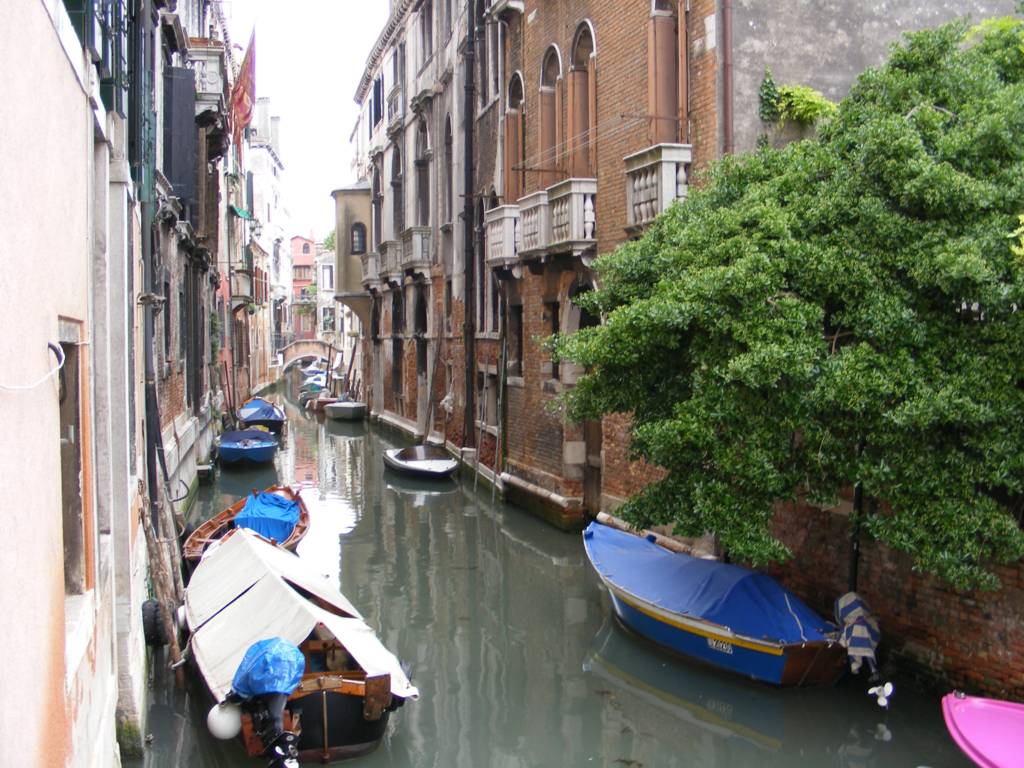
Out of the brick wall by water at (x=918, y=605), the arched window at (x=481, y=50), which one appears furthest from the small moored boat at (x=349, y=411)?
the brick wall by water at (x=918, y=605)

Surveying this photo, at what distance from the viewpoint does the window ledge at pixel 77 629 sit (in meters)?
4.39

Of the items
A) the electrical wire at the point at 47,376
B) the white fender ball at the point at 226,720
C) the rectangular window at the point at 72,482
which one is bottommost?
the white fender ball at the point at 226,720

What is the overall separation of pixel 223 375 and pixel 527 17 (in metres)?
16.7

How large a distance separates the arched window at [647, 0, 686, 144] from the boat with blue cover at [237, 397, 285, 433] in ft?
59.1

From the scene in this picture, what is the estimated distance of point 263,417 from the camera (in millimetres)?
27750

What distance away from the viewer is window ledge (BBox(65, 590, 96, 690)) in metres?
4.39

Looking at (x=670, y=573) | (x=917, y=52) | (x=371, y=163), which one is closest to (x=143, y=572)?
(x=670, y=573)

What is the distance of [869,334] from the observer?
7223 millimetres

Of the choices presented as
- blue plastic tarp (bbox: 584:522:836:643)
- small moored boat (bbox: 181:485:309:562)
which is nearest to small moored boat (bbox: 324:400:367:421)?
small moored boat (bbox: 181:485:309:562)

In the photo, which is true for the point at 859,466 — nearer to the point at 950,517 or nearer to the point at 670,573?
the point at 950,517

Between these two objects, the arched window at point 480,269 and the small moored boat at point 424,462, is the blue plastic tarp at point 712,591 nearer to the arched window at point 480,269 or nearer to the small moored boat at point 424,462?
the small moored boat at point 424,462

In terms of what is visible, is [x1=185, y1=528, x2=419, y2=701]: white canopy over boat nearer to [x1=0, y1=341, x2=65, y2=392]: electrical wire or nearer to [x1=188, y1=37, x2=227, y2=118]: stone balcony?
[x1=0, y1=341, x2=65, y2=392]: electrical wire

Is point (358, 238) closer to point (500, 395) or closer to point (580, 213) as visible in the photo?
point (500, 395)

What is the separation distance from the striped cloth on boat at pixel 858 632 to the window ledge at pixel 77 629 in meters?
5.38
